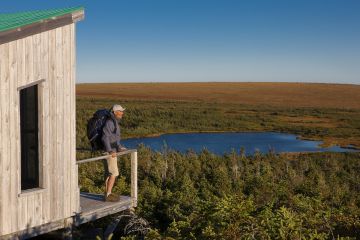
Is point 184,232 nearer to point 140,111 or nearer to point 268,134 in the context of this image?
point 268,134

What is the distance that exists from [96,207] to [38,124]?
2.20 m

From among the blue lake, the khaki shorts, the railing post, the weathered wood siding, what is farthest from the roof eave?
the blue lake

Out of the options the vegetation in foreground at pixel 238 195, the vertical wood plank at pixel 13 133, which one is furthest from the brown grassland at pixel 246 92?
the vertical wood plank at pixel 13 133

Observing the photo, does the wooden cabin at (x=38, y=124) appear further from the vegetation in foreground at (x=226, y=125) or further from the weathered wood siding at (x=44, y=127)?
the vegetation in foreground at (x=226, y=125)

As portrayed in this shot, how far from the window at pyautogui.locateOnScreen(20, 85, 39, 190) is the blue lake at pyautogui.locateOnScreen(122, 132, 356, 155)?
22.3m

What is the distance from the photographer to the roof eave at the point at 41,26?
273 inches

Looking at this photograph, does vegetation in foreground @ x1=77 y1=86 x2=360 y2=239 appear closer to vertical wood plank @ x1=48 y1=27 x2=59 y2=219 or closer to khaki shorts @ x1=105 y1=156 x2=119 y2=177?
khaki shorts @ x1=105 y1=156 x2=119 y2=177

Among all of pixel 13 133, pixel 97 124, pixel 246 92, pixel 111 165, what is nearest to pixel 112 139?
pixel 97 124

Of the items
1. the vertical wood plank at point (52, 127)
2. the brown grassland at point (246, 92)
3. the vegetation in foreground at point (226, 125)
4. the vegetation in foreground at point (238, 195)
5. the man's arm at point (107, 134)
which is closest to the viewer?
the vegetation in foreground at point (238, 195)

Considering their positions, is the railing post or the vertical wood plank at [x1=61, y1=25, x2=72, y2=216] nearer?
the vertical wood plank at [x1=61, y1=25, x2=72, y2=216]

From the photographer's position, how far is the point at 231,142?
36.8 m

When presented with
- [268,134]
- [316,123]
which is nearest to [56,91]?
[268,134]

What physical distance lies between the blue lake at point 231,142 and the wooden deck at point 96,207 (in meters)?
20.8

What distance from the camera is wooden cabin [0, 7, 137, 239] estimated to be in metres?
7.14
